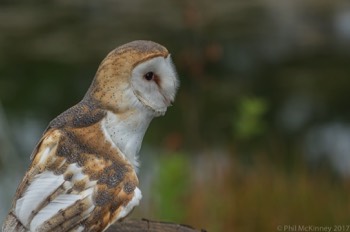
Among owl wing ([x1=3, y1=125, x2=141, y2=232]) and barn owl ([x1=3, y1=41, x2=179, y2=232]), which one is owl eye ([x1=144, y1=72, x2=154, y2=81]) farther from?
owl wing ([x1=3, y1=125, x2=141, y2=232])

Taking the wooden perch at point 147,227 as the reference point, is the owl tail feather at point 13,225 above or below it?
above

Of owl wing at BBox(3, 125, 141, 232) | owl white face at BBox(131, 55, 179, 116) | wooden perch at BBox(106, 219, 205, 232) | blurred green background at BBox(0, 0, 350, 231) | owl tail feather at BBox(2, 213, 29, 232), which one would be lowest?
blurred green background at BBox(0, 0, 350, 231)

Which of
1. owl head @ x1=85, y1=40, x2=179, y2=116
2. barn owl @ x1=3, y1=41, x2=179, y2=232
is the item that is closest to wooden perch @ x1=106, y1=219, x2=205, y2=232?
barn owl @ x1=3, y1=41, x2=179, y2=232

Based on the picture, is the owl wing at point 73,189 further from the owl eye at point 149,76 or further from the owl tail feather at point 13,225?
the owl eye at point 149,76

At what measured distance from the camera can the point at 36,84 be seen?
11.9 metres

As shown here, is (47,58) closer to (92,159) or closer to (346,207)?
(346,207)

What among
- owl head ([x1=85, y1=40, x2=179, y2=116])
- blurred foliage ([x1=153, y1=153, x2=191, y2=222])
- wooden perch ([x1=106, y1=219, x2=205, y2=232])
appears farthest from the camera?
blurred foliage ([x1=153, y1=153, x2=191, y2=222])

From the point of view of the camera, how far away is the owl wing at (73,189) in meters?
2.62

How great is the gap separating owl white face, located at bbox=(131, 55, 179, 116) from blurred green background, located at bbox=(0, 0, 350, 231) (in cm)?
167

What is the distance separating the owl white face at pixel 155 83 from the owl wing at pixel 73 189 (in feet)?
0.65

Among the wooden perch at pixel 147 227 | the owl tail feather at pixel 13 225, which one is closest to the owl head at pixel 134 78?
the owl tail feather at pixel 13 225

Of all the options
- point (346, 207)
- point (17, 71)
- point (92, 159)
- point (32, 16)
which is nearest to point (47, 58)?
point (17, 71)

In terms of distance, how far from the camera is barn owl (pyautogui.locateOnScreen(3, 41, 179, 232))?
2.64 meters

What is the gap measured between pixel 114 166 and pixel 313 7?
1286cm
